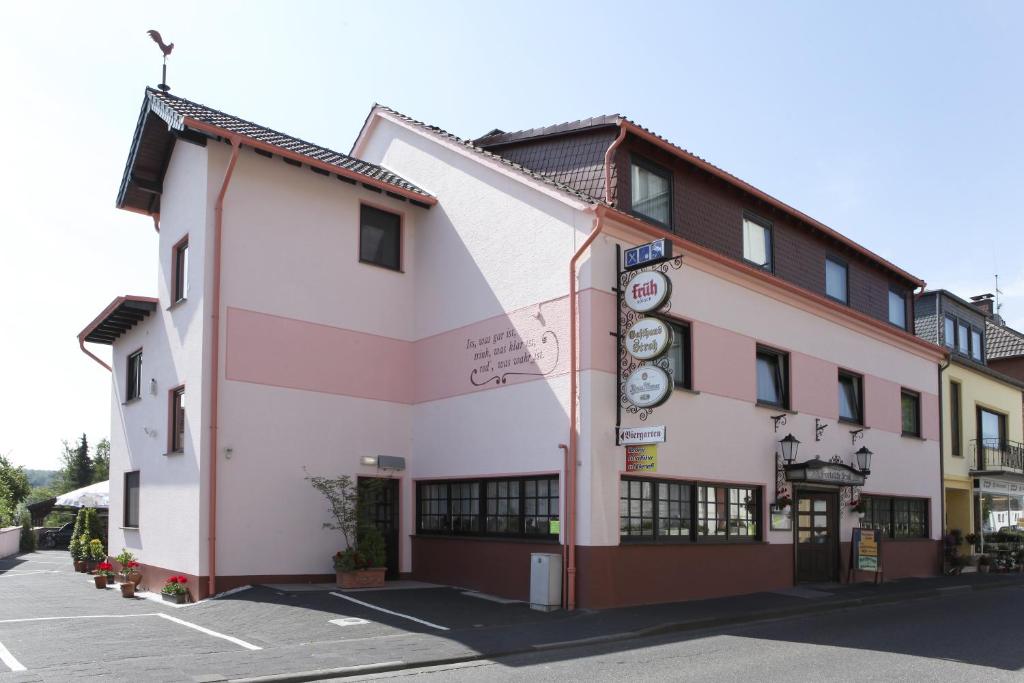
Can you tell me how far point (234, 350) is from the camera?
14.9 meters

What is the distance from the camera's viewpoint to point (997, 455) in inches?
1023

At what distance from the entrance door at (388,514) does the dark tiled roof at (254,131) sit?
5.45 m

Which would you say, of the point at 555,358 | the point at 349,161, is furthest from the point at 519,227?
the point at 349,161

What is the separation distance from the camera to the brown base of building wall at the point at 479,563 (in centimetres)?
1436

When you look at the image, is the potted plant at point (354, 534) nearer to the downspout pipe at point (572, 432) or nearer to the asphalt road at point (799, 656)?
the downspout pipe at point (572, 432)

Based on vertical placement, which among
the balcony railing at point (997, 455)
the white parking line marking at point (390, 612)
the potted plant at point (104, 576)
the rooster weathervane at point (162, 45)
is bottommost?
the potted plant at point (104, 576)

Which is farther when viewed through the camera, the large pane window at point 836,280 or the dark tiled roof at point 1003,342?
the dark tiled roof at point 1003,342

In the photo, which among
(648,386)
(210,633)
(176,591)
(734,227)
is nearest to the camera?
(210,633)

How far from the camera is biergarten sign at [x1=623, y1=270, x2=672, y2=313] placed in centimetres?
1314

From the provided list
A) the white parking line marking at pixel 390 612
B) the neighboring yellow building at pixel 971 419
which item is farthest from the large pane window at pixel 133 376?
the neighboring yellow building at pixel 971 419

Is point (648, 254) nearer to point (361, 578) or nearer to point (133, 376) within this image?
point (361, 578)

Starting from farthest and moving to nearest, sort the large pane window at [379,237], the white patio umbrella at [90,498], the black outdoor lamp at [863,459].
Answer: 1. the white patio umbrella at [90,498]
2. the black outdoor lamp at [863,459]
3. the large pane window at [379,237]

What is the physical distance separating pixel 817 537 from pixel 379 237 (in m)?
10.5

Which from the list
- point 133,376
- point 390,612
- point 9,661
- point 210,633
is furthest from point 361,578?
point 133,376
